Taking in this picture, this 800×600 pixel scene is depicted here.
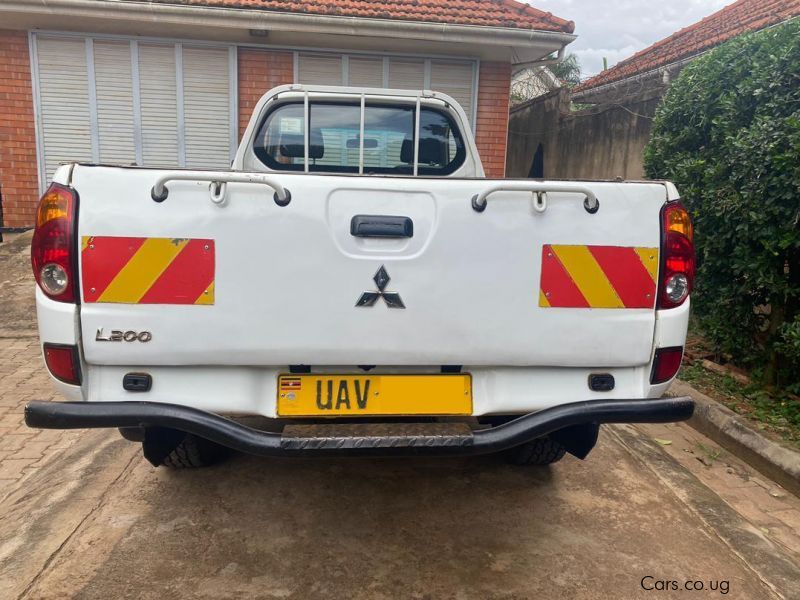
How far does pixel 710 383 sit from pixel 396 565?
3.39 metres

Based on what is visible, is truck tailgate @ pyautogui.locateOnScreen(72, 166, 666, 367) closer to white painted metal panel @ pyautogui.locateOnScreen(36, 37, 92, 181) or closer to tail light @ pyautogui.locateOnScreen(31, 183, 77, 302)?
tail light @ pyautogui.locateOnScreen(31, 183, 77, 302)

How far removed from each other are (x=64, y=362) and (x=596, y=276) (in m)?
1.99

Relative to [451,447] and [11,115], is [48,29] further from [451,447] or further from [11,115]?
[451,447]

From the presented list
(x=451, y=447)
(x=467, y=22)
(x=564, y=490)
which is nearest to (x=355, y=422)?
(x=451, y=447)

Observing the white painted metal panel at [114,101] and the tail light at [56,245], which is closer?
the tail light at [56,245]

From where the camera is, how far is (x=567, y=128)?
38.9ft

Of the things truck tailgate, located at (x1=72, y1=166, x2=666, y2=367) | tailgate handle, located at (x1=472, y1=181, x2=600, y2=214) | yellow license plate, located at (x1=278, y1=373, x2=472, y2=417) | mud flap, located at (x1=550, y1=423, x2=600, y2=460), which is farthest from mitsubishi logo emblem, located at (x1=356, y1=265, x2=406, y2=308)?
mud flap, located at (x1=550, y1=423, x2=600, y2=460)

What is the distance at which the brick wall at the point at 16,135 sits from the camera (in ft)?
28.6

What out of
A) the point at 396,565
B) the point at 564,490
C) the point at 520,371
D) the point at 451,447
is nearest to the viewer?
the point at 451,447

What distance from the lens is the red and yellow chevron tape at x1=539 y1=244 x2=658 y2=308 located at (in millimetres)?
2260

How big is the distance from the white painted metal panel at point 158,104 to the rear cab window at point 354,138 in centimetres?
606

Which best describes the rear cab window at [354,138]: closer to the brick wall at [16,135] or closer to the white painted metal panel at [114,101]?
the white painted metal panel at [114,101]

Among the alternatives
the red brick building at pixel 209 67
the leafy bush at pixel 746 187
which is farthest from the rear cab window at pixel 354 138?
the red brick building at pixel 209 67

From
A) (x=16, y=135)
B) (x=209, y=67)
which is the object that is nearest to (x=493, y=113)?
(x=209, y=67)
